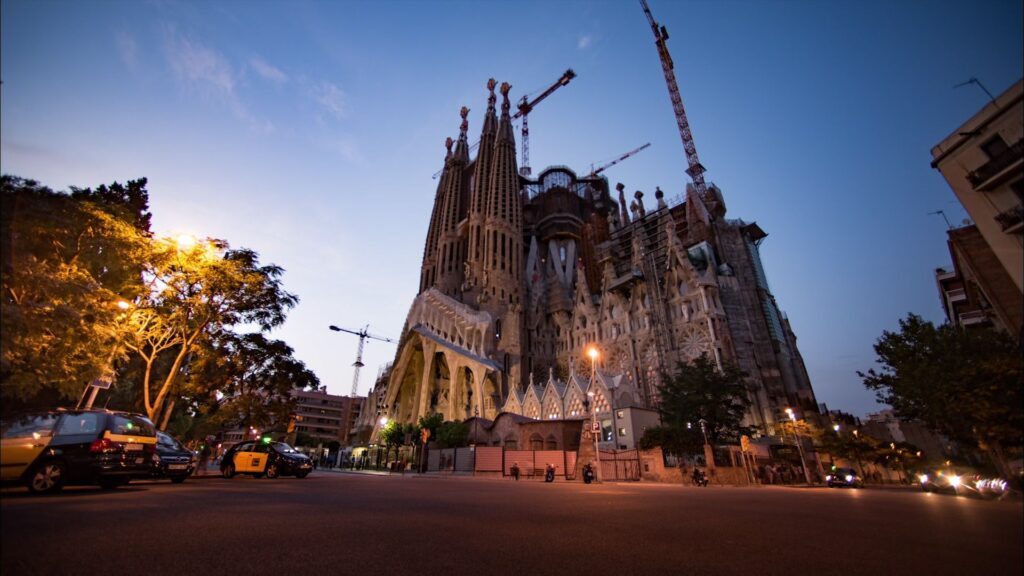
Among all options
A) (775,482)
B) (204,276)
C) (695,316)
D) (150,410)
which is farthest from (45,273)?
(695,316)

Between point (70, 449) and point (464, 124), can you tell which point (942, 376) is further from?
point (464, 124)

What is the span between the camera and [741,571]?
310cm

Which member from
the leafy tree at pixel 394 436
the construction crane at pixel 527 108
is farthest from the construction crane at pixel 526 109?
the leafy tree at pixel 394 436

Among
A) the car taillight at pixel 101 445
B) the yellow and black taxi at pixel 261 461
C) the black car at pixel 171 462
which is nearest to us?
the car taillight at pixel 101 445

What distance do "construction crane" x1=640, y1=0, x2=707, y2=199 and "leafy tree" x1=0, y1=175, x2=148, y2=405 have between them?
61.6 meters

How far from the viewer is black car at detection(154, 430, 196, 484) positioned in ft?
35.3

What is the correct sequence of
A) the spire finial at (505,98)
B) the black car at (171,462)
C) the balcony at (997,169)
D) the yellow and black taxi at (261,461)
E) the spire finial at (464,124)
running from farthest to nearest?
the spire finial at (464,124), the spire finial at (505,98), the yellow and black taxi at (261,461), the black car at (171,462), the balcony at (997,169)

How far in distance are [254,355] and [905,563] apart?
65.7 ft

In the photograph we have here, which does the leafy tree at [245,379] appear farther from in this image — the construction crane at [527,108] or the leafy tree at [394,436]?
the construction crane at [527,108]

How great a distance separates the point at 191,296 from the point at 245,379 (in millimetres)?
5707

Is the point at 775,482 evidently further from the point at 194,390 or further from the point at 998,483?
the point at 194,390

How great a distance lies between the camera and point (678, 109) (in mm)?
68812

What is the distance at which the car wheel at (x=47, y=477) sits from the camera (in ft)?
12.9

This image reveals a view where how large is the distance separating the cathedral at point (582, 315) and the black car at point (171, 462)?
28.0 m
